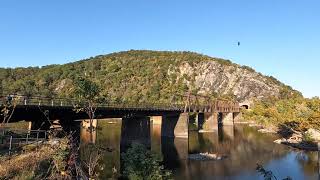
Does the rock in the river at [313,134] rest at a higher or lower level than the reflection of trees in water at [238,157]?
higher

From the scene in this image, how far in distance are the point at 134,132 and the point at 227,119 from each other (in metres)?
103

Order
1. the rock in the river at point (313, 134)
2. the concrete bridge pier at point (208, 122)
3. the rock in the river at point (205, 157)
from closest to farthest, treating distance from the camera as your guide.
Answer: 1. the rock in the river at point (205, 157)
2. the rock in the river at point (313, 134)
3. the concrete bridge pier at point (208, 122)

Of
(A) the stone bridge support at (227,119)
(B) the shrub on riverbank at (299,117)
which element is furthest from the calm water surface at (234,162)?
(A) the stone bridge support at (227,119)

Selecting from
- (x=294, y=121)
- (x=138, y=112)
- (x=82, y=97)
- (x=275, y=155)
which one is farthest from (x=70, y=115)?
(x=294, y=121)

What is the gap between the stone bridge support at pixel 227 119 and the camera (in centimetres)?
18544

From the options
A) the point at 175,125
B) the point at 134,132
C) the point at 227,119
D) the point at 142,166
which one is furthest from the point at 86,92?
the point at 227,119

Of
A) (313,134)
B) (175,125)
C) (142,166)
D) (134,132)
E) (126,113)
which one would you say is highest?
(126,113)

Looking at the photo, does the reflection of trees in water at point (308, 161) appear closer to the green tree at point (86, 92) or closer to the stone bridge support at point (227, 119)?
the green tree at point (86, 92)

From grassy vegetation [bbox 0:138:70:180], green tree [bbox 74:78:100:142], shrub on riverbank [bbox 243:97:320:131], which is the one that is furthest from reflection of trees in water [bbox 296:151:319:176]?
grassy vegetation [bbox 0:138:70:180]

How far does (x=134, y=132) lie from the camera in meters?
92.1

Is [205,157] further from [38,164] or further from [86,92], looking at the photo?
[38,164]

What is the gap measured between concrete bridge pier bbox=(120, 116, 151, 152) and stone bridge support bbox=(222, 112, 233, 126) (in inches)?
3710

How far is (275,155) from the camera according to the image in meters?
80.1

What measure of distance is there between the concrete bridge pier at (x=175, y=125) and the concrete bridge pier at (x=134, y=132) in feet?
68.9
